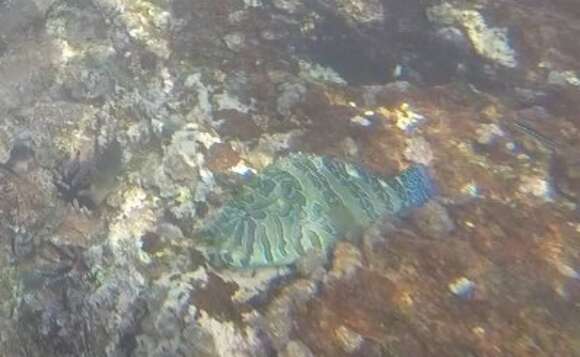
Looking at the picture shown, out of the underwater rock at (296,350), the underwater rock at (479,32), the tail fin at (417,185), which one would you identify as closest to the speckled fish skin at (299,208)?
the tail fin at (417,185)

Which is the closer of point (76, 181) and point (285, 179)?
point (285, 179)

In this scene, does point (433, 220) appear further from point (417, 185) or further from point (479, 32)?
point (479, 32)

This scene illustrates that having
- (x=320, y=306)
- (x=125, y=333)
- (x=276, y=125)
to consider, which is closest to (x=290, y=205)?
(x=320, y=306)

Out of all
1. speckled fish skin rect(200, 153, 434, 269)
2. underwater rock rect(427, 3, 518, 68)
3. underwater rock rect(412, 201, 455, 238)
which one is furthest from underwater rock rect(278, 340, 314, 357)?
underwater rock rect(427, 3, 518, 68)

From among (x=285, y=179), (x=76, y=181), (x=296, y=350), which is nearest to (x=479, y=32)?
(x=285, y=179)

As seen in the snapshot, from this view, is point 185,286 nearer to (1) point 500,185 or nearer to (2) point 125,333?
(2) point 125,333
